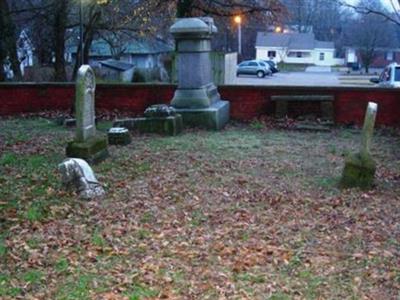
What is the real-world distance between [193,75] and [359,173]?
6462 millimetres

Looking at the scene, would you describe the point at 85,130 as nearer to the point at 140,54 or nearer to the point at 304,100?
the point at 304,100

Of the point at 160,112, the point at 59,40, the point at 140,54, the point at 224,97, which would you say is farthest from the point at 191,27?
the point at 140,54

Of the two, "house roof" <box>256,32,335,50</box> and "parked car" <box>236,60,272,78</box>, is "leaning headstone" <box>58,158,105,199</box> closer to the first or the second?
"parked car" <box>236,60,272,78</box>

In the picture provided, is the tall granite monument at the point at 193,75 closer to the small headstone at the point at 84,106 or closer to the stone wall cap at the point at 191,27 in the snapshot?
the stone wall cap at the point at 191,27

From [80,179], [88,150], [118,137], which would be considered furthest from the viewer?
[118,137]

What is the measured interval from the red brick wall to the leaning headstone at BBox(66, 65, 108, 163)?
6.52m

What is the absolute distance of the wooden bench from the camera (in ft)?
50.4

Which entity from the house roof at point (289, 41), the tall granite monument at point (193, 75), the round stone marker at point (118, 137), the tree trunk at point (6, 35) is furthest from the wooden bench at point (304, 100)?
the house roof at point (289, 41)

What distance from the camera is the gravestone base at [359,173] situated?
8.15 m

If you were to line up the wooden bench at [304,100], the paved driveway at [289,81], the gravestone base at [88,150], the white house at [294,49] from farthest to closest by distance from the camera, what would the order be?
the white house at [294,49] < the paved driveway at [289,81] < the wooden bench at [304,100] < the gravestone base at [88,150]

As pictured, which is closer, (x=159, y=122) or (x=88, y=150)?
(x=88, y=150)

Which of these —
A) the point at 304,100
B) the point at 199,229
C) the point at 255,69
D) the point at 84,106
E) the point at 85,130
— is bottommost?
the point at 255,69

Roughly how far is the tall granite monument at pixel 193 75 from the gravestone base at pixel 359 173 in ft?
18.9

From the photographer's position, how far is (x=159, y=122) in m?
12.7
